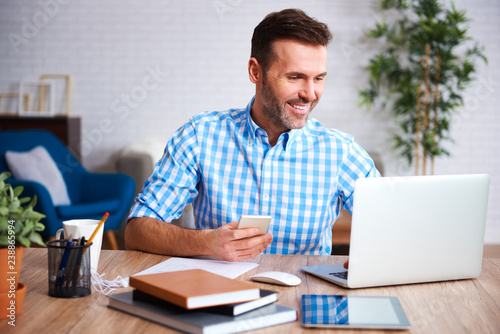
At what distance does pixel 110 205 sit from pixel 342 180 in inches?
96.0

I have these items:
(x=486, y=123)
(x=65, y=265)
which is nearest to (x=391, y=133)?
(x=486, y=123)

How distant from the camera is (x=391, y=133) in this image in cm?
481

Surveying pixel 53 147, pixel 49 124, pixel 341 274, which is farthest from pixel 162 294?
pixel 49 124

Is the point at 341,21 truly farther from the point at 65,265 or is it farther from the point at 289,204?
the point at 65,265

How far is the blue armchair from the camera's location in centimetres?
366

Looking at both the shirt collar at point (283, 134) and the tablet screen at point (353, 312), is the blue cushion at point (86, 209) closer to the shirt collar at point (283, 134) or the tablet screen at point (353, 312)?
the shirt collar at point (283, 134)

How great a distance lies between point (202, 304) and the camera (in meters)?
0.96

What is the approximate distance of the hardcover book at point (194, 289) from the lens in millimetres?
961

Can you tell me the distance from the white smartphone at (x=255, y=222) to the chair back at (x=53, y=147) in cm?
322

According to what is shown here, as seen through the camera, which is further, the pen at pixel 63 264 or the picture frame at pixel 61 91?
the picture frame at pixel 61 91

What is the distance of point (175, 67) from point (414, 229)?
4.00 m

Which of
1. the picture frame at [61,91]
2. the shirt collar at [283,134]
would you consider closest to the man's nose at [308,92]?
the shirt collar at [283,134]

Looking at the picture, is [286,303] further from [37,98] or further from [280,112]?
[37,98]

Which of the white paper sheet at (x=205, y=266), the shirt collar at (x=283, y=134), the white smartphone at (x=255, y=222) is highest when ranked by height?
the shirt collar at (x=283, y=134)
